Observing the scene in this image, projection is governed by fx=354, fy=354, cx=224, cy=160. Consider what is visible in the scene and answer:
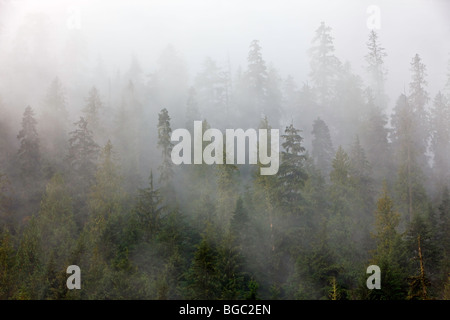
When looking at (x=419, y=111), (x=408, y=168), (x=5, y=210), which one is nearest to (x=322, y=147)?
(x=408, y=168)

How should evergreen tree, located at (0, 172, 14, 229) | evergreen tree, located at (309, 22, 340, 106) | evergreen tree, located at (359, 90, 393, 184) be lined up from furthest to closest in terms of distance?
evergreen tree, located at (309, 22, 340, 106)
evergreen tree, located at (359, 90, 393, 184)
evergreen tree, located at (0, 172, 14, 229)

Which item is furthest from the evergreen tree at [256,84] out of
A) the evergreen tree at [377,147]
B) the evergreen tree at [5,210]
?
the evergreen tree at [5,210]

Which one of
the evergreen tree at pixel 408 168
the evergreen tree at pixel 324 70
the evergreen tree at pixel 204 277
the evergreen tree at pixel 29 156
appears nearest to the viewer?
the evergreen tree at pixel 204 277

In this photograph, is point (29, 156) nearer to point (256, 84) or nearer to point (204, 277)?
point (204, 277)

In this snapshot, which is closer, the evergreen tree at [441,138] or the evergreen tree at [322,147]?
the evergreen tree at [322,147]

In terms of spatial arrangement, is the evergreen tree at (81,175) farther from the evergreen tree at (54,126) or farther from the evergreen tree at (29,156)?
the evergreen tree at (54,126)

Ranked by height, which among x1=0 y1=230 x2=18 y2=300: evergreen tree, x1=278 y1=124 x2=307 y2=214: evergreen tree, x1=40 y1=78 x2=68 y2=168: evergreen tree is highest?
x1=40 y1=78 x2=68 y2=168: evergreen tree

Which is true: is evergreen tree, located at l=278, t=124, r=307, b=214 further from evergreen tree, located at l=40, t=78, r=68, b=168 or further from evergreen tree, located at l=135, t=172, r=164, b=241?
evergreen tree, located at l=40, t=78, r=68, b=168

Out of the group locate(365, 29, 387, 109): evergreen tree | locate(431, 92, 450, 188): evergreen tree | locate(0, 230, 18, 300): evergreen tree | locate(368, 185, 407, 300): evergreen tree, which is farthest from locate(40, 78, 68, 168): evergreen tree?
locate(365, 29, 387, 109): evergreen tree

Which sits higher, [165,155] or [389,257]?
[165,155]

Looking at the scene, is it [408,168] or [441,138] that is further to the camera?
[441,138]

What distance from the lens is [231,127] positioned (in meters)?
63.2

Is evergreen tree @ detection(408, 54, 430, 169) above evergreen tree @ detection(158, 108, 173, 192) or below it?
above

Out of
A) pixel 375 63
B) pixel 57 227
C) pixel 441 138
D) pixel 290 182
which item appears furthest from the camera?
pixel 375 63
